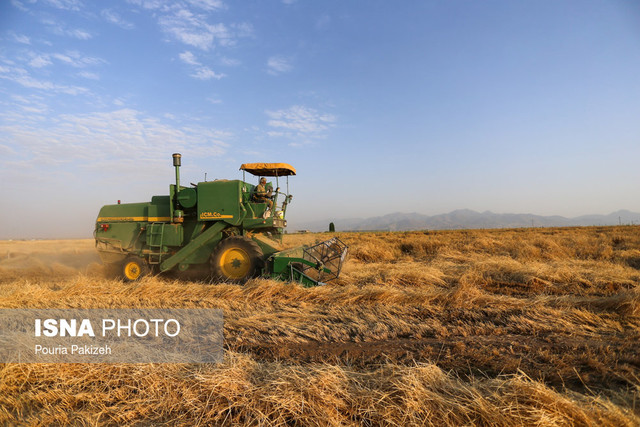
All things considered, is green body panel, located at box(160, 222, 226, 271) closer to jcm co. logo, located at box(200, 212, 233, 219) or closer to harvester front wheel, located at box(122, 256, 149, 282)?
jcm co. logo, located at box(200, 212, 233, 219)

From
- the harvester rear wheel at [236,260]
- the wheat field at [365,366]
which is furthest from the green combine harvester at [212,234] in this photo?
the wheat field at [365,366]

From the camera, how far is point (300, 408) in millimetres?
2273

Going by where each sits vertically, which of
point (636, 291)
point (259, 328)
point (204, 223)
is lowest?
point (259, 328)

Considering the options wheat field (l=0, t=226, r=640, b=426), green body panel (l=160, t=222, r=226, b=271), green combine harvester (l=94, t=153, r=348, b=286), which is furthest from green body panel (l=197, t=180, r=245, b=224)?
wheat field (l=0, t=226, r=640, b=426)

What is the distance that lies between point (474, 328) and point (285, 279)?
3.56m

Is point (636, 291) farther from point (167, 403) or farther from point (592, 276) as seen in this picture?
point (167, 403)

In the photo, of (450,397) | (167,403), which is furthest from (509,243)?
(167,403)

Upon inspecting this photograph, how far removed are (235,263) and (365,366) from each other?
15.4ft

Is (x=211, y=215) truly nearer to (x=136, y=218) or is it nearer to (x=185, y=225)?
(x=185, y=225)

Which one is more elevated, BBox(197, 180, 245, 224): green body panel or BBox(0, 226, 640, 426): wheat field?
BBox(197, 180, 245, 224): green body panel

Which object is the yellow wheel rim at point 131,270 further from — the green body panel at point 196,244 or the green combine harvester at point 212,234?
the green body panel at point 196,244

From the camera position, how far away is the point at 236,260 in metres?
7.21

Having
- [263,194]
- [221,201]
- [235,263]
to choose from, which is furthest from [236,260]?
[263,194]

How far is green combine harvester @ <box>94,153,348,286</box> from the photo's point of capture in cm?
719
